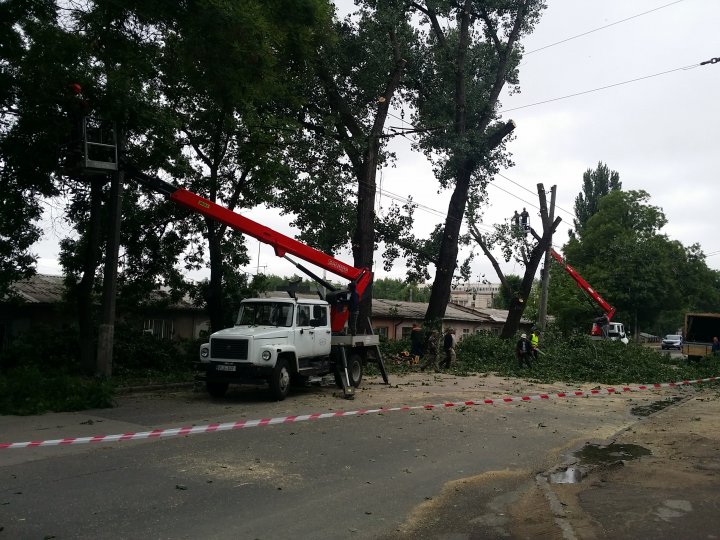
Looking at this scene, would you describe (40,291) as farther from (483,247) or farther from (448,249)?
(483,247)

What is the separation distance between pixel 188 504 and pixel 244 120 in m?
14.4

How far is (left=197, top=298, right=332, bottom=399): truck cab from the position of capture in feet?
45.7

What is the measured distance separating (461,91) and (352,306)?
1557 cm

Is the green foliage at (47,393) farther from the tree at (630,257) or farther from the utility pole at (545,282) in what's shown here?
the tree at (630,257)

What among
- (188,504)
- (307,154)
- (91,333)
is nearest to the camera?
(188,504)

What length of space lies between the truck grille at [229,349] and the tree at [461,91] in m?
15.9

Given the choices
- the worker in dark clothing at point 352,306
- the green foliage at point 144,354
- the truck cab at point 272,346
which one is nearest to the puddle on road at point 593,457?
the truck cab at point 272,346

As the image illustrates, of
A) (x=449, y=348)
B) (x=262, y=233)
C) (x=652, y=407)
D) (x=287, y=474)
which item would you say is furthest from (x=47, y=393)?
(x=449, y=348)

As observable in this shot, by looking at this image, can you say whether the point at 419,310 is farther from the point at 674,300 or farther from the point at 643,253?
the point at 674,300

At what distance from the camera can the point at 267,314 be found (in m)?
15.2

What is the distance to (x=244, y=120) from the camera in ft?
61.6

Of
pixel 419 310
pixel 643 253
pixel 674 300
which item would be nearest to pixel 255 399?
pixel 419 310

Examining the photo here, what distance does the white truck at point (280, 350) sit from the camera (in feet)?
45.7

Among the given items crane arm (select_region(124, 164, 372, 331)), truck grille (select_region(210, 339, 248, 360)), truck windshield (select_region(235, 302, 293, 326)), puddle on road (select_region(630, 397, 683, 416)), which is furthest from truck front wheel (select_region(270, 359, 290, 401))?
puddle on road (select_region(630, 397, 683, 416))
